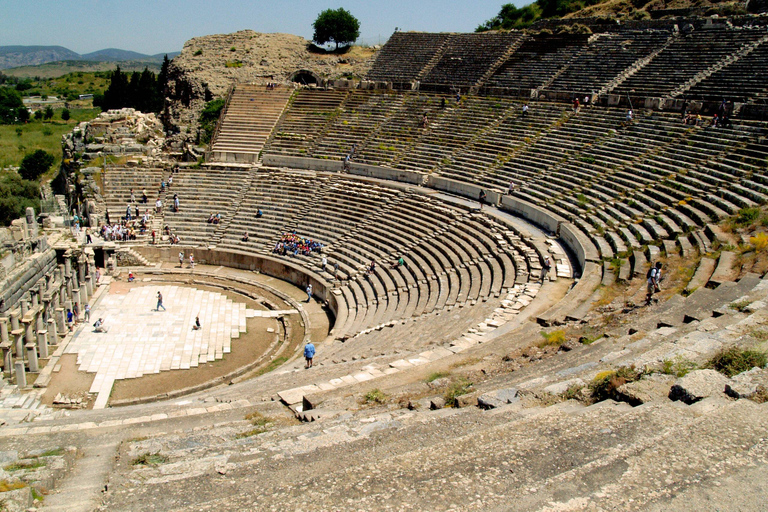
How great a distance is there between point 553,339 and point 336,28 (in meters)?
40.5

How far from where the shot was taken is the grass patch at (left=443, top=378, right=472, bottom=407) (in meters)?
8.46

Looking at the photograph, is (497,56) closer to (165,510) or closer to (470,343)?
(470,343)

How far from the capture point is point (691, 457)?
5.89m

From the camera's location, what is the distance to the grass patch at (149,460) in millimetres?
7180

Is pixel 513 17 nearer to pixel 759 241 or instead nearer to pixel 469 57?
pixel 469 57

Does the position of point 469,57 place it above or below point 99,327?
above

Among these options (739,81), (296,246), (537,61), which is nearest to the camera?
(739,81)

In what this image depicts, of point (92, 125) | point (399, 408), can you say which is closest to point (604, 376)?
point (399, 408)

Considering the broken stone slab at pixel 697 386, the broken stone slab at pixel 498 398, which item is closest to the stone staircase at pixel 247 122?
the broken stone slab at pixel 498 398

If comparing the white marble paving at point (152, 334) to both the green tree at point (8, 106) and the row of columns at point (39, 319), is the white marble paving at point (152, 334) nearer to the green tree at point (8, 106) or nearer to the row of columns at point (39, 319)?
the row of columns at point (39, 319)

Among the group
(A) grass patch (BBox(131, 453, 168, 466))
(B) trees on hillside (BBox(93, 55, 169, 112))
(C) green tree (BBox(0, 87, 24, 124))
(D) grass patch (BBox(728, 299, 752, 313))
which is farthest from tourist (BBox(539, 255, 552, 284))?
(C) green tree (BBox(0, 87, 24, 124))

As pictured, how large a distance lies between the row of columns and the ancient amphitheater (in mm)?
126

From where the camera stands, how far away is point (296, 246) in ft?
85.7

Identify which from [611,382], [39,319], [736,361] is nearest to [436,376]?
[611,382]
